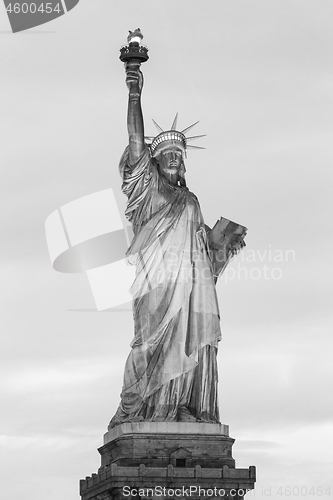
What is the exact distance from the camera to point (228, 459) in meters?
25.3

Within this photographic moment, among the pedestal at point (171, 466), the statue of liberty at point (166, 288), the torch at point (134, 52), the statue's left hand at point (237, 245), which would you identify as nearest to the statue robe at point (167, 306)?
the statue of liberty at point (166, 288)

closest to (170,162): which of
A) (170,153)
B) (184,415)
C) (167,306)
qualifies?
(170,153)

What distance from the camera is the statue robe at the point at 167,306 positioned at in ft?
84.6

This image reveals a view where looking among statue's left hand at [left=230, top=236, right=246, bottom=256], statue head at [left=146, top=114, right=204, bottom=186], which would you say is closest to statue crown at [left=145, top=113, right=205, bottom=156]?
statue head at [left=146, top=114, right=204, bottom=186]

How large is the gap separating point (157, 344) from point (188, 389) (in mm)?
1018

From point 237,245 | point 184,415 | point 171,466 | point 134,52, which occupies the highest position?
point 134,52

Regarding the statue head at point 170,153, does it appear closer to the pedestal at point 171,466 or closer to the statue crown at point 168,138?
the statue crown at point 168,138

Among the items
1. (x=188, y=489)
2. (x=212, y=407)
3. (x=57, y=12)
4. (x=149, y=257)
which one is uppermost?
(x=57, y=12)

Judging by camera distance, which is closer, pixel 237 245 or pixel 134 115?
pixel 134 115

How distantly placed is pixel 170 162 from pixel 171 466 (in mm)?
6008

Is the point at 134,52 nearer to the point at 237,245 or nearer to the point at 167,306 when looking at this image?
the point at 237,245

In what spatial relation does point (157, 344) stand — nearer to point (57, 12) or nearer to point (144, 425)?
point (144, 425)

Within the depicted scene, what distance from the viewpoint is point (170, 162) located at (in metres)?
27.0

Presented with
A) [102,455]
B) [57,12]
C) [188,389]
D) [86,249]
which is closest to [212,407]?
[188,389]
